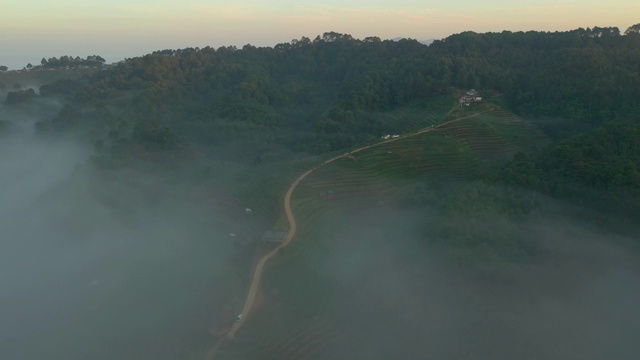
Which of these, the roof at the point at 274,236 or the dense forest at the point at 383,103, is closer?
the roof at the point at 274,236

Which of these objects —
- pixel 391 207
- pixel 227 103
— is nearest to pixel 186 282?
pixel 391 207

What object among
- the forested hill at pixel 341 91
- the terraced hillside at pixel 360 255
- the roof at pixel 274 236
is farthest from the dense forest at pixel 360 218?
the roof at pixel 274 236

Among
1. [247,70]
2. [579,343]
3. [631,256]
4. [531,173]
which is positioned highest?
[247,70]

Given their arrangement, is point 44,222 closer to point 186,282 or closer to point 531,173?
point 186,282

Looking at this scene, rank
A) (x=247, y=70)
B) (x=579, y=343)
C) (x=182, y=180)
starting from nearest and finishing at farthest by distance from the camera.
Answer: (x=579, y=343)
(x=182, y=180)
(x=247, y=70)

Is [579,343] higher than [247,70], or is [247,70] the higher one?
[247,70]

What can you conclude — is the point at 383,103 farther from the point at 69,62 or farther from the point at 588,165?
the point at 69,62

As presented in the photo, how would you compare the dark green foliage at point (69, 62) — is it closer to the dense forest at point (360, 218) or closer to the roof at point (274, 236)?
the dense forest at point (360, 218)
